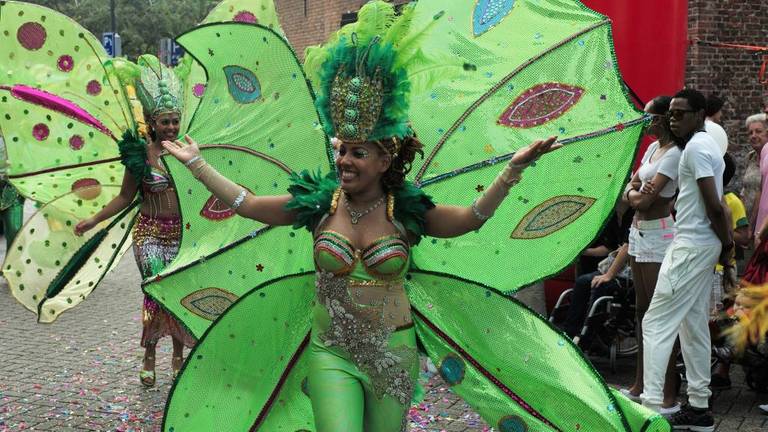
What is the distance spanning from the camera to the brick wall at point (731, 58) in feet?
37.0

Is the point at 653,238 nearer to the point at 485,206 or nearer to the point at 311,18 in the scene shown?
the point at 485,206

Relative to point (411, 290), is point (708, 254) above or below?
below

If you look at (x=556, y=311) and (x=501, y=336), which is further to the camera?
(x=556, y=311)

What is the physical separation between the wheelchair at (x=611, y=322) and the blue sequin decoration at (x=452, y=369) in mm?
2761

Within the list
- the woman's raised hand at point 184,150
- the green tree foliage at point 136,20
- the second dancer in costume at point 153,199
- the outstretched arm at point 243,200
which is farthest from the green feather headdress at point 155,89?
the green tree foliage at point 136,20

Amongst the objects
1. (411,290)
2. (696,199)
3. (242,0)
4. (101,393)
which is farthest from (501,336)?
(101,393)

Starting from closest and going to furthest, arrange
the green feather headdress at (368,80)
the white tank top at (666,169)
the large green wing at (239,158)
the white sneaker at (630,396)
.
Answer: the green feather headdress at (368,80), the large green wing at (239,158), the white tank top at (666,169), the white sneaker at (630,396)

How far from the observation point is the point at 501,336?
384 cm

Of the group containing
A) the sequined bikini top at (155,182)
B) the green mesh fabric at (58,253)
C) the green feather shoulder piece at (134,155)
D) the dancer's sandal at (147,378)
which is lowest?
the dancer's sandal at (147,378)

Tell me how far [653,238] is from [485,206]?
7.78 feet

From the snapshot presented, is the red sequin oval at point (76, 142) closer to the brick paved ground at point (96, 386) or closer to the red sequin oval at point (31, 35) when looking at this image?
the red sequin oval at point (31, 35)

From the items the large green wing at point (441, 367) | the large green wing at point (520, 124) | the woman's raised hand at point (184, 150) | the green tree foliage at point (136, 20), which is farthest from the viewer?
the green tree foliage at point (136, 20)

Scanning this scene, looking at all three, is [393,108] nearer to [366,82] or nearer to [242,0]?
[366,82]

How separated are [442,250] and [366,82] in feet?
3.09
